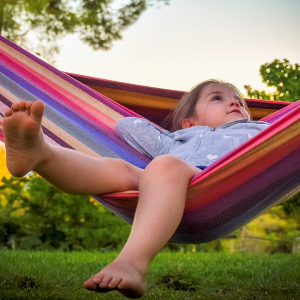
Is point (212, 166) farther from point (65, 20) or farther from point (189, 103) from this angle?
point (65, 20)

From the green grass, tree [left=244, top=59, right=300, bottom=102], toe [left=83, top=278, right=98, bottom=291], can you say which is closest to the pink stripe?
the green grass

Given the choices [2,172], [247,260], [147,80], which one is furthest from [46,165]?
[147,80]

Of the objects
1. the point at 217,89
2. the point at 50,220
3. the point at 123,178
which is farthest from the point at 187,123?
the point at 50,220

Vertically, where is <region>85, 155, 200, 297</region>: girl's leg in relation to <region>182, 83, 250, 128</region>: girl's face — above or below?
below

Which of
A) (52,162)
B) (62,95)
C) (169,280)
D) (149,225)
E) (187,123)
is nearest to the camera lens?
(149,225)

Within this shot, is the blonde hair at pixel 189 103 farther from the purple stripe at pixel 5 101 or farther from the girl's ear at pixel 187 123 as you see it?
the purple stripe at pixel 5 101

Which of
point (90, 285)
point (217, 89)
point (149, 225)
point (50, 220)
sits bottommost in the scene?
point (50, 220)

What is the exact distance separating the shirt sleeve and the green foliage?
3.67m

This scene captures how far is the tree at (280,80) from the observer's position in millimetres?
4086

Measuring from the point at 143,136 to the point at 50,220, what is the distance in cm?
408

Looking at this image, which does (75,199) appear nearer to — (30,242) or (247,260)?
(30,242)

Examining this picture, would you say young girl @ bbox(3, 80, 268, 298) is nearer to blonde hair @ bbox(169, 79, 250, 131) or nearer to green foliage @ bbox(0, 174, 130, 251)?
blonde hair @ bbox(169, 79, 250, 131)

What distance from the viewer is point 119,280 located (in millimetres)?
1033

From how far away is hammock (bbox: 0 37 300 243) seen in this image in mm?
1316
